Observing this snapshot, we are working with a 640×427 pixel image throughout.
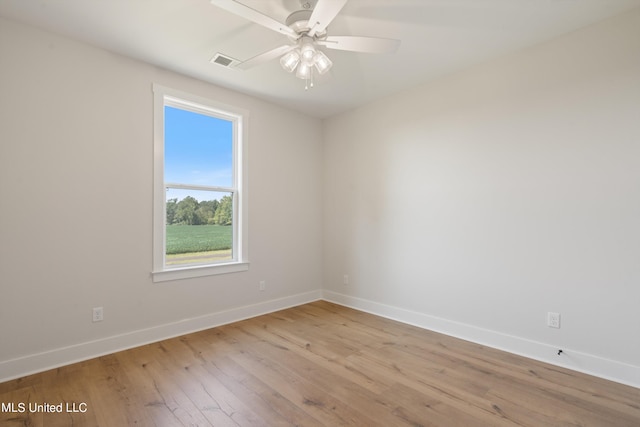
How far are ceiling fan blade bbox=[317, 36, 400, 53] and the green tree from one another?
2189 mm

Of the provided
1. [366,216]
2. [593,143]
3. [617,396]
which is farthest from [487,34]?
[617,396]

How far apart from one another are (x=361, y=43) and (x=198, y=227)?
2.48 meters

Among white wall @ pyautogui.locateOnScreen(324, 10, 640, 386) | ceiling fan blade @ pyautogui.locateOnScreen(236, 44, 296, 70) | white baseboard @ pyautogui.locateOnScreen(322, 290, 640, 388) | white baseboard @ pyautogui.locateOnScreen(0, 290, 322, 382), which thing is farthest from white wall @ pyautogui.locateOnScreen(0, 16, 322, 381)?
white wall @ pyautogui.locateOnScreen(324, 10, 640, 386)

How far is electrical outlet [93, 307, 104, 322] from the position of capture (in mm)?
2592

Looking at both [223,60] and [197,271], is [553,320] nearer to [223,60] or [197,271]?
[197,271]

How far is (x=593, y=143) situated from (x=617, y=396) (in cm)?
180

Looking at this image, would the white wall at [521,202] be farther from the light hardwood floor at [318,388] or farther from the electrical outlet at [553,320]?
the light hardwood floor at [318,388]

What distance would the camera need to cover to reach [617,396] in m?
2.02

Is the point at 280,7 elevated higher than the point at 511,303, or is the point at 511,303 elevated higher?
the point at 280,7

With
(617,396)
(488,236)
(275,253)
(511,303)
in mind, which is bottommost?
(617,396)

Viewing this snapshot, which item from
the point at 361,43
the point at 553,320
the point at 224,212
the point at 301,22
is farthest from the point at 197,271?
the point at 553,320

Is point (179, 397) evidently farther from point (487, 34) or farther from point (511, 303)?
point (487, 34)

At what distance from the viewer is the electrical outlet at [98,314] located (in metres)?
2.59

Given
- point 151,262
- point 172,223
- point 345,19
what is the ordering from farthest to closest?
point 172,223
point 151,262
point 345,19
